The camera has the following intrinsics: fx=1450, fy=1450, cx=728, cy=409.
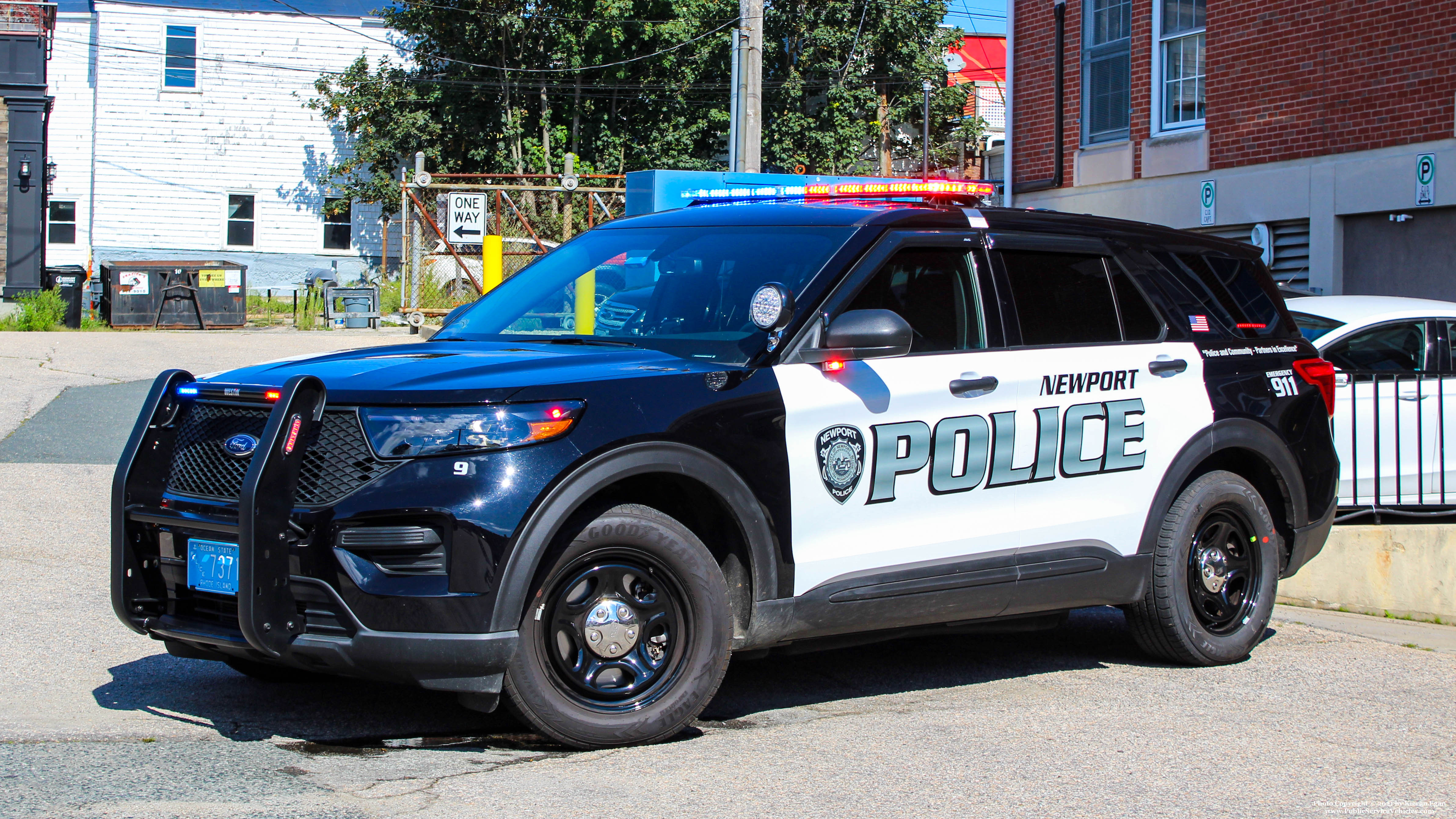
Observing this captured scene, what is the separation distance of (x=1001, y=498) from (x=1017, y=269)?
959mm

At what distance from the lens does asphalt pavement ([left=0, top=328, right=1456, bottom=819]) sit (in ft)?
13.8

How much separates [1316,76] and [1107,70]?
3268mm

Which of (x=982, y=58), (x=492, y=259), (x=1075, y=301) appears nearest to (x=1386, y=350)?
(x=1075, y=301)

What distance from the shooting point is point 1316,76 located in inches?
588

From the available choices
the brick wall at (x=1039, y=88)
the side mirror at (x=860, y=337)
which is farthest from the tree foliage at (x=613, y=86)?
the side mirror at (x=860, y=337)

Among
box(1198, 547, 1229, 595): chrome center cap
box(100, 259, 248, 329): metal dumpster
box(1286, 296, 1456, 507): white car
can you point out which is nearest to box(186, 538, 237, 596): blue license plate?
box(1198, 547, 1229, 595): chrome center cap

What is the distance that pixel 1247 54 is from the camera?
15.7m

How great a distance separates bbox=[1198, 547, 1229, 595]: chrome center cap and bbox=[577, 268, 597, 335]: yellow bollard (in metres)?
2.83

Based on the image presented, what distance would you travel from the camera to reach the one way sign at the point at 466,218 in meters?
23.0

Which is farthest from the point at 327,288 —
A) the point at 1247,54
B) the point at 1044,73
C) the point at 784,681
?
the point at 784,681

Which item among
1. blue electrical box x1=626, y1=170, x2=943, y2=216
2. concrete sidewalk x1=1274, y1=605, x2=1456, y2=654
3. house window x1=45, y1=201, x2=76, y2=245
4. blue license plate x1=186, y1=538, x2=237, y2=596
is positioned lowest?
concrete sidewalk x1=1274, y1=605, x2=1456, y2=654

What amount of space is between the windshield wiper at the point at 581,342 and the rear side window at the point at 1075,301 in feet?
5.13

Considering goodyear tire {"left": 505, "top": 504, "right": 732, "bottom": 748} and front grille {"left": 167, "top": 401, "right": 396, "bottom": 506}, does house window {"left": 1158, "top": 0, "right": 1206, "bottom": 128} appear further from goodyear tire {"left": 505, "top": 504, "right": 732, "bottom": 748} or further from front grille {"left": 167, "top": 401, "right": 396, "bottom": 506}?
front grille {"left": 167, "top": 401, "right": 396, "bottom": 506}

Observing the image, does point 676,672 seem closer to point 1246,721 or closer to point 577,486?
point 577,486
